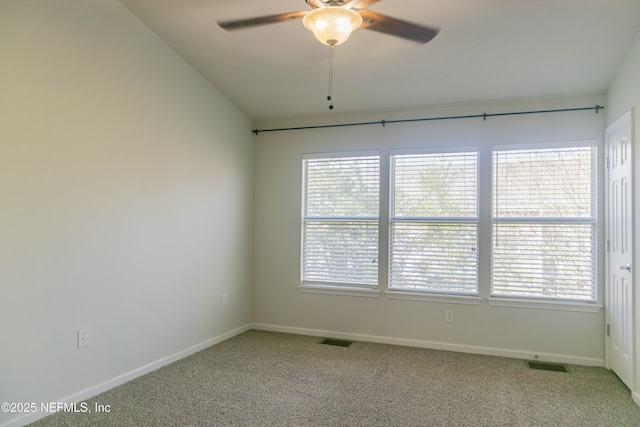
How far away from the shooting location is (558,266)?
3.67 meters

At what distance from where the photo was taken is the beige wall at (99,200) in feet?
7.90

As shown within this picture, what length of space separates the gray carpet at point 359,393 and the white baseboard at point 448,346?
3.7 inches

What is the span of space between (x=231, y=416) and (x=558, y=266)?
308cm

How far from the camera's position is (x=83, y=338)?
110 inches

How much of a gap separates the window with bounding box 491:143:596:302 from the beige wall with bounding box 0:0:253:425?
2.84 m

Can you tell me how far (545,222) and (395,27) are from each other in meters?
2.52

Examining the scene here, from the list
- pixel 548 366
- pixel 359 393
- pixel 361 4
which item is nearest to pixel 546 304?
pixel 548 366

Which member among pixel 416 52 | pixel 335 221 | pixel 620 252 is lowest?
pixel 620 252

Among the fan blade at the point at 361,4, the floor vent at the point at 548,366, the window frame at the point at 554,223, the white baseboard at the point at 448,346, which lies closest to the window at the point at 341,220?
the white baseboard at the point at 448,346

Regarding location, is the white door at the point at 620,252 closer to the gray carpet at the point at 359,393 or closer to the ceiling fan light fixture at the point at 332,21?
the gray carpet at the point at 359,393

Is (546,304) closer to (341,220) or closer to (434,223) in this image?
(434,223)

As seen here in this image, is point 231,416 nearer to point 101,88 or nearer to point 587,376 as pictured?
point 101,88

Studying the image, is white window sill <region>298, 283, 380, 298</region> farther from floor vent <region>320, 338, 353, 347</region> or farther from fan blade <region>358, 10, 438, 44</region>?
fan blade <region>358, 10, 438, 44</region>

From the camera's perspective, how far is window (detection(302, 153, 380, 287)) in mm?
4316
